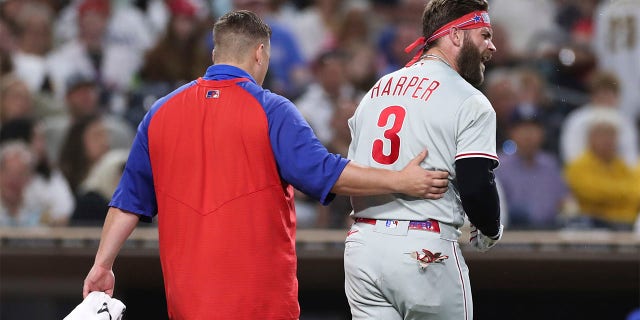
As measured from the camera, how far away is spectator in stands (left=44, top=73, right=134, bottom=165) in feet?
25.0

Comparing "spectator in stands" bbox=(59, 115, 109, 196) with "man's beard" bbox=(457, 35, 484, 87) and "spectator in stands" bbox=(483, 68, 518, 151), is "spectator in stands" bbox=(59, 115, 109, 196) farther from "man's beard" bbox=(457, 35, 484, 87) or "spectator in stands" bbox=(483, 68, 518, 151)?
"man's beard" bbox=(457, 35, 484, 87)

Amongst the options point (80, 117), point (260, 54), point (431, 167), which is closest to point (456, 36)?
point (431, 167)

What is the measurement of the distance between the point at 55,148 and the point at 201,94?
4.14 m

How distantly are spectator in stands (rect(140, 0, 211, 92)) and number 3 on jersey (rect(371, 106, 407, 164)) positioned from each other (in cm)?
471

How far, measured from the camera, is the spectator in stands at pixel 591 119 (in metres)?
7.50

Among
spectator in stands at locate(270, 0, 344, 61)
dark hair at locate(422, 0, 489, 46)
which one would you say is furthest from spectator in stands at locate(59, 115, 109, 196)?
dark hair at locate(422, 0, 489, 46)

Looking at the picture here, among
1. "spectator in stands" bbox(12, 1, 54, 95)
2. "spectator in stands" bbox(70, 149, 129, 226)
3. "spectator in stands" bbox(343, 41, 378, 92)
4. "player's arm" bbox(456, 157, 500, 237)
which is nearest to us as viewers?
"player's arm" bbox(456, 157, 500, 237)

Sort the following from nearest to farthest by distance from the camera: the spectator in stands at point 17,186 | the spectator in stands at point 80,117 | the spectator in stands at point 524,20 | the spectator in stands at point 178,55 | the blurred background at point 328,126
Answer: the blurred background at point 328,126 → the spectator in stands at point 17,186 → the spectator in stands at point 80,117 → the spectator in stands at point 178,55 → the spectator in stands at point 524,20

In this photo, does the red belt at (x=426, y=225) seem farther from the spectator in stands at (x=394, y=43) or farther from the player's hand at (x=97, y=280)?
the spectator in stands at (x=394, y=43)

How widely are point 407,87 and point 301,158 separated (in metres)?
0.48

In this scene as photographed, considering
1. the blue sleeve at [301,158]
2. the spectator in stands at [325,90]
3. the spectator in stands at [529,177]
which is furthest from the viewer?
the spectator in stands at [325,90]

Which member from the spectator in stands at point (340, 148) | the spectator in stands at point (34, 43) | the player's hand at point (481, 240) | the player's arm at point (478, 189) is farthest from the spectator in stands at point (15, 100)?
the player's arm at point (478, 189)

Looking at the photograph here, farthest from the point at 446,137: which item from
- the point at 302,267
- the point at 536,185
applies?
the point at 536,185

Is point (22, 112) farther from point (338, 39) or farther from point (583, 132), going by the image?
point (583, 132)
